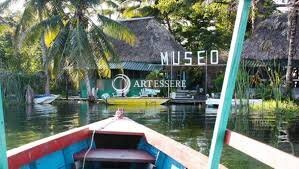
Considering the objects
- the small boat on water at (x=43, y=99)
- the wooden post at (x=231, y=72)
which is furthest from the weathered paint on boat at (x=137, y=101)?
the wooden post at (x=231, y=72)

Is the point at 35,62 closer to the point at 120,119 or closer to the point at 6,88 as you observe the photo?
the point at 6,88

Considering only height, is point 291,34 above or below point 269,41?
below

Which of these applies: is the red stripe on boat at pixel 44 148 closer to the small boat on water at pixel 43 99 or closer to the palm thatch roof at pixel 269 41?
the palm thatch roof at pixel 269 41

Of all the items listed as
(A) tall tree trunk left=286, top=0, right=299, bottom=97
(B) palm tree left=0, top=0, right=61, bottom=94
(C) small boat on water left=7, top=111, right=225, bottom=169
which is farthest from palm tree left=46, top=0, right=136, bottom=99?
(C) small boat on water left=7, top=111, right=225, bottom=169

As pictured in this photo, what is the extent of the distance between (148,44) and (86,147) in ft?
77.5

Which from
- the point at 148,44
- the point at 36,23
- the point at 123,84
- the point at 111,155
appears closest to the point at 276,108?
the point at 36,23

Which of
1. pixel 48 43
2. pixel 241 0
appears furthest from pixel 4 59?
pixel 241 0

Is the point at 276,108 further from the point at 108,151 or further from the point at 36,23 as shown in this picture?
the point at 108,151

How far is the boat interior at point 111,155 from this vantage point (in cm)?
479

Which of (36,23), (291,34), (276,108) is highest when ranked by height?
(36,23)

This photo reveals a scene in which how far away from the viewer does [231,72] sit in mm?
2418

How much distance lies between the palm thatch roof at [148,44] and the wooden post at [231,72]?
2557 cm

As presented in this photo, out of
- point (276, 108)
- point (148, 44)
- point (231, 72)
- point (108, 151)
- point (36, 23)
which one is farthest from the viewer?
point (148, 44)

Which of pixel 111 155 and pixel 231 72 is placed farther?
pixel 111 155
